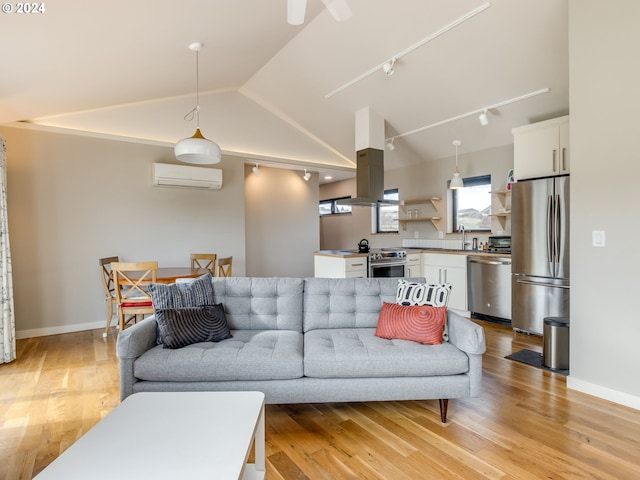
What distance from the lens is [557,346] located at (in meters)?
2.87

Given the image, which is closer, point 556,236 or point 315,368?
point 315,368

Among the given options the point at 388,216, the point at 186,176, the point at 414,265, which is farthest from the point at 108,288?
the point at 388,216

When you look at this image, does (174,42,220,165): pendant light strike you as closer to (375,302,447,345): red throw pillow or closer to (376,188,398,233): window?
(375,302,447,345): red throw pillow

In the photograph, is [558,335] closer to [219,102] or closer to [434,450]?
[434,450]

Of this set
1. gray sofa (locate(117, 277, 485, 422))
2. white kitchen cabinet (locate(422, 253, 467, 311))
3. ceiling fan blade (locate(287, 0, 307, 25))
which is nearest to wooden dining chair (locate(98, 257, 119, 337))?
gray sofa (locate(117, 277, 485, 422))

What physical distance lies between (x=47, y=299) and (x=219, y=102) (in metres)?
3.32

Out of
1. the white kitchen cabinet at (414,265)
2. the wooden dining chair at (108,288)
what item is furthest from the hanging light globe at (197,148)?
the white kitchen cabinet at (414,265)

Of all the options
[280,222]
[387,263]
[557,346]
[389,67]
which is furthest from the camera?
[280,222]

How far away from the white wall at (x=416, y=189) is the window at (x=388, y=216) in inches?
5.4

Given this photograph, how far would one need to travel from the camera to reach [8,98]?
10.1 feet

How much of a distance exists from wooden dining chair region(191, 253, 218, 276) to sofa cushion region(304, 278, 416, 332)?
2.31 m

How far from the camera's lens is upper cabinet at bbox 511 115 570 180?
3.49 m

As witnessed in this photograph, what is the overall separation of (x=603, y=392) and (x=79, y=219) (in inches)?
212

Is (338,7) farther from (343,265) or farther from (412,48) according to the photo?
(343,265)
